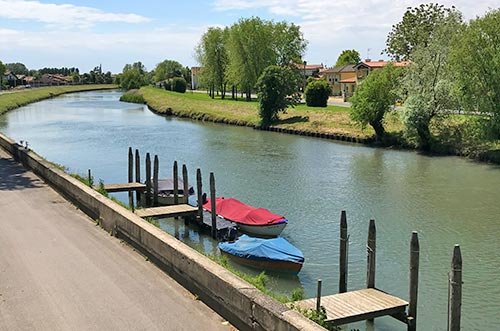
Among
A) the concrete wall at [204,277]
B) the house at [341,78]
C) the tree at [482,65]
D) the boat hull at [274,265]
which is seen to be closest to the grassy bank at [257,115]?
the tree at [482,65]

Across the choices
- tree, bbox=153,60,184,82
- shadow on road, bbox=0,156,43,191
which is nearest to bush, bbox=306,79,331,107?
shadow on road, bbox=0,156,43,191

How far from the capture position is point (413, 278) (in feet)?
43.9

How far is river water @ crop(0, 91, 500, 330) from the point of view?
18.0m

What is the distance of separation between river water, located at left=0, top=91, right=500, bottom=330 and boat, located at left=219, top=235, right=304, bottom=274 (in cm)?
47

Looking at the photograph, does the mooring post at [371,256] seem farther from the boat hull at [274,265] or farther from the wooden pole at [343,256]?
the boat hull at [274,265]

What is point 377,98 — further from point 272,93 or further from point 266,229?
point 266,229

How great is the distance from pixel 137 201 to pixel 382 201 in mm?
12412

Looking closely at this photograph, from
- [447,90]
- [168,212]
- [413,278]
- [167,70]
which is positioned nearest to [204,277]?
[413,278]

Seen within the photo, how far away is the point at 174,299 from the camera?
11.2 metres

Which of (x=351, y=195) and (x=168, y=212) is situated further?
(x=351, y=195)

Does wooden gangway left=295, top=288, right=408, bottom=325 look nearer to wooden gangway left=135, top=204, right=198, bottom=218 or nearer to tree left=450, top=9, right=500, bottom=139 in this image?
wooden gangway left=135, top=204, right=198, bottom=218

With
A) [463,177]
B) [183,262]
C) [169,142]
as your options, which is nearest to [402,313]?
[183,262]

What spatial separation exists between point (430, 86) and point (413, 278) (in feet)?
121

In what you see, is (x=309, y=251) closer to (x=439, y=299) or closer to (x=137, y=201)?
(x=439, y=299)
